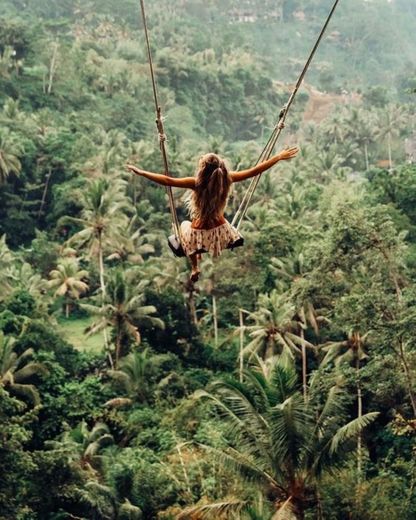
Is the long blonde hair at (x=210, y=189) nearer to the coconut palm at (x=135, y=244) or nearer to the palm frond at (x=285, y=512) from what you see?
the palm frond at (x=285, y=512)

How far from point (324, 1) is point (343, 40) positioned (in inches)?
531

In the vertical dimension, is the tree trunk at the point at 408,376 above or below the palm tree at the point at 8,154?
above

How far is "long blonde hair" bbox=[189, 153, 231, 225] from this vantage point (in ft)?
21.9

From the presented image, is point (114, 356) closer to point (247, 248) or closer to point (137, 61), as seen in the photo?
point (247, 248)

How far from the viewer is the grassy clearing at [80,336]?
1524 inches

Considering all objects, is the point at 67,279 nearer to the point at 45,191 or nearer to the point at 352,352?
the point at 45,191

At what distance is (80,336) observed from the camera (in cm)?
4047

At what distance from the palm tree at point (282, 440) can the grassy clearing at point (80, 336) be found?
2067 centimetres

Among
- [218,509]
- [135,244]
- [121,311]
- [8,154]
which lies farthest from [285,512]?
[8,154]

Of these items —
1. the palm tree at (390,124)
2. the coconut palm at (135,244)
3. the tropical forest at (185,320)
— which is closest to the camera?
the tropical forest at (185,320)

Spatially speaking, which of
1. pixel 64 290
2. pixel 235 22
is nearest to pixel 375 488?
pixel 64 290

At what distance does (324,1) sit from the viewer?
13888 centimetres

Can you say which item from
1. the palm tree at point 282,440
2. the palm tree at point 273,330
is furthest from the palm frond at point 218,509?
the palm tree at point 273,330

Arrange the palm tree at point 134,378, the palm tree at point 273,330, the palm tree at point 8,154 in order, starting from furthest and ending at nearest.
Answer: the palm tree at point 8,154 < the palm tree at point 134,378 < the palm tree at point 273,330
